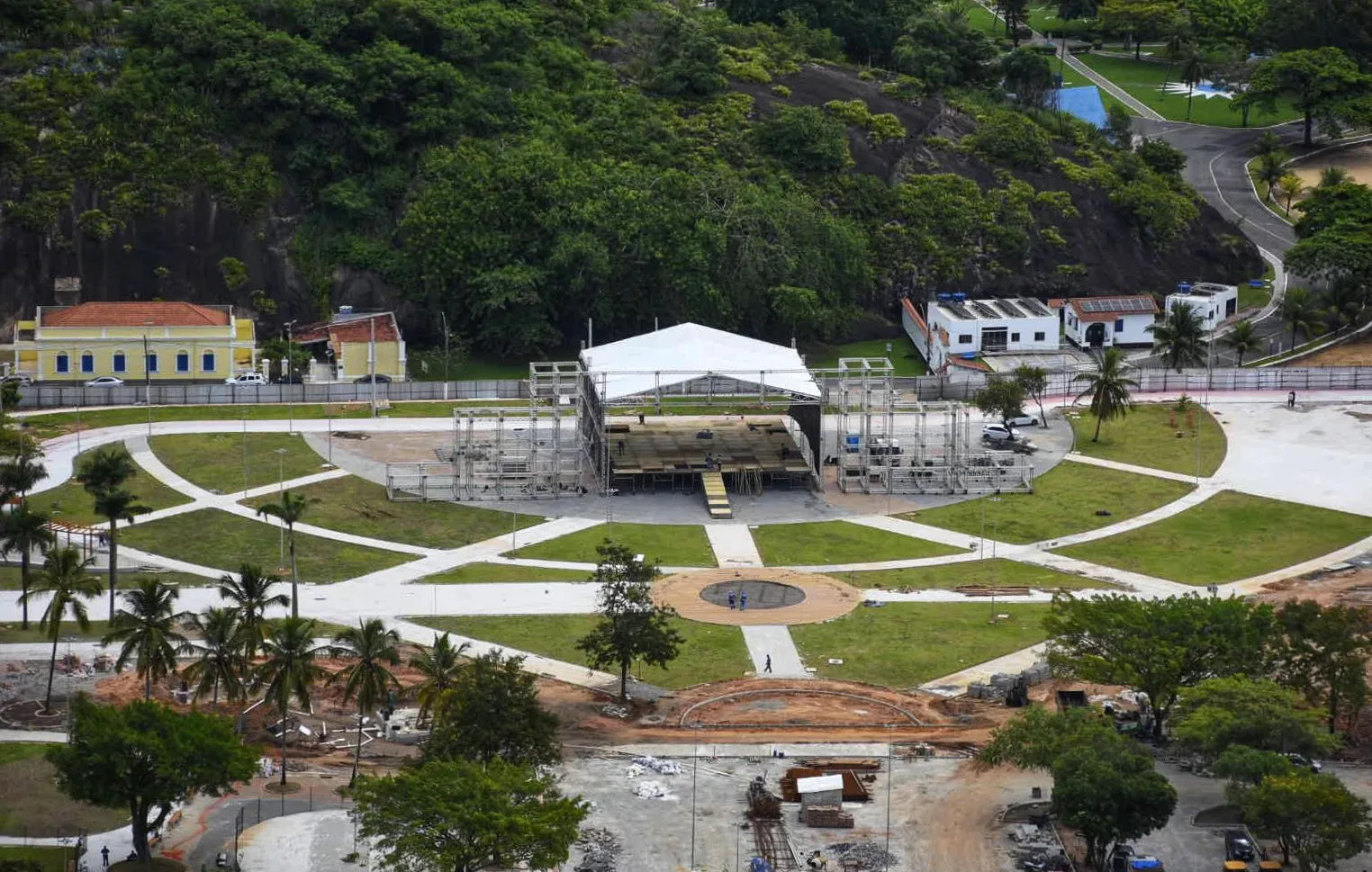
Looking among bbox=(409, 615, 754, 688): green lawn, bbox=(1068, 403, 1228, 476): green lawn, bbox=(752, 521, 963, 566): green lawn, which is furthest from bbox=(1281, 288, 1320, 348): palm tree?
bbox=(409, 615, 754, 688): green lawn

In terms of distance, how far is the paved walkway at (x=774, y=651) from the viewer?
10481 centimetres

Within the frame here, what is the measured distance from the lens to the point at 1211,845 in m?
85.1

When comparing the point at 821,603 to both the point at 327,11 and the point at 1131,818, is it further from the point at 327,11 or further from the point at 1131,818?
the point at 327,11

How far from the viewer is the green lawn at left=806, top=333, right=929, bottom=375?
167 m

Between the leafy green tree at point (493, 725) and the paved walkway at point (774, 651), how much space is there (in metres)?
19.3

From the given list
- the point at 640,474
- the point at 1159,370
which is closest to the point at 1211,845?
the point at 640,474

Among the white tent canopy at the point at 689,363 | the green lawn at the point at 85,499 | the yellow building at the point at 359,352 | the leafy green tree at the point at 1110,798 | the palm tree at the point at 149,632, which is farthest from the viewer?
the yellow building at the point at 359,352

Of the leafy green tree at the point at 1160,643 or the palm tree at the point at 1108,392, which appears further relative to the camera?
the palm tree at the point at 1108,392

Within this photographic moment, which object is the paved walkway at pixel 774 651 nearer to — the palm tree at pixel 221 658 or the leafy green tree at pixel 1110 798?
the leafy green tree at pixel 1110 798

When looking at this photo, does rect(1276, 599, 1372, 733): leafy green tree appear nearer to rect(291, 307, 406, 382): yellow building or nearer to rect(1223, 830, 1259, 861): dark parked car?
rect(1223, 830, 1259, 861): dark parked car

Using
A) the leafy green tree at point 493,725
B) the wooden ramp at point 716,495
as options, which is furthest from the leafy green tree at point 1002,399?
the leafy green tree at point 493,725

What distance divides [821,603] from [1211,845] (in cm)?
3312

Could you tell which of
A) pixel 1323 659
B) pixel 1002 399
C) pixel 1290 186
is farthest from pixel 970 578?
pixel 1290 186

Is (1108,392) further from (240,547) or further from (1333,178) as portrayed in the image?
(1333,178)
